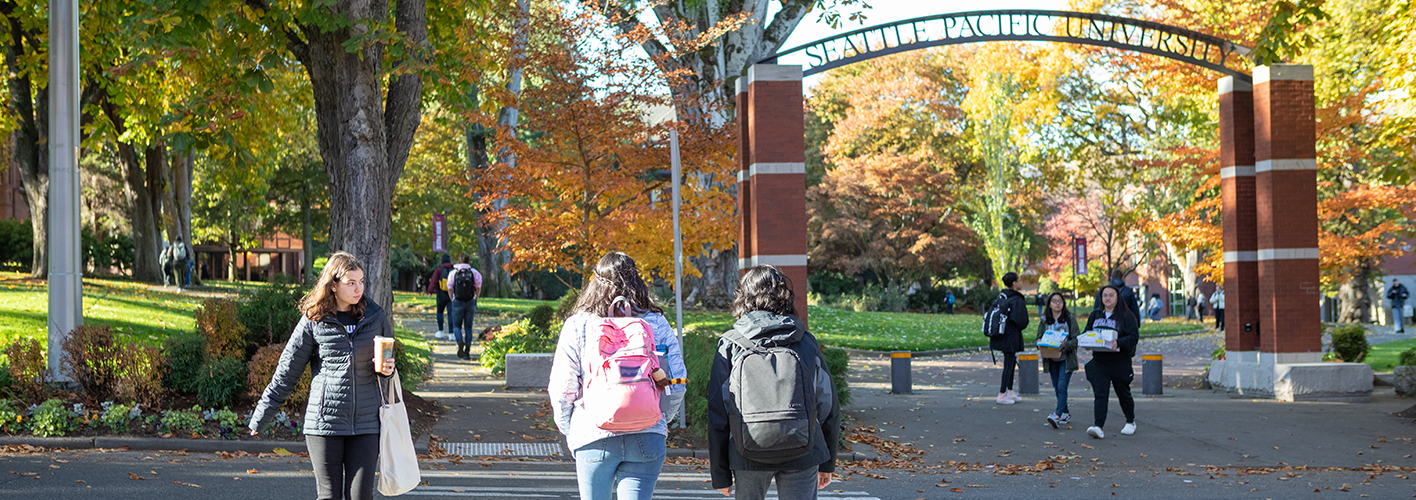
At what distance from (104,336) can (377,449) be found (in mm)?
6438

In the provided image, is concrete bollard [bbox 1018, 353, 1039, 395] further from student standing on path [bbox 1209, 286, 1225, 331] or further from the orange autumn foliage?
student standing on path [bbox 1209, 286, 1225, 331]

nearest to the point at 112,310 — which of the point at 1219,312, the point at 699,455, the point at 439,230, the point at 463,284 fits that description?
the point at 463,284

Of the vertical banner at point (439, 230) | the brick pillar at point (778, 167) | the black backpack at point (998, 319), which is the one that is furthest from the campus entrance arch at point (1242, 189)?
the vertical banner at point (439, 230)

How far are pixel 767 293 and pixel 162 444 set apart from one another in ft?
22.8

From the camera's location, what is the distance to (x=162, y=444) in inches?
364

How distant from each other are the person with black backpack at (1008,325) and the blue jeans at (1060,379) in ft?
3.36

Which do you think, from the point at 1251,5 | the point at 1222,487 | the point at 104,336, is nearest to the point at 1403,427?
the point at 1222,487

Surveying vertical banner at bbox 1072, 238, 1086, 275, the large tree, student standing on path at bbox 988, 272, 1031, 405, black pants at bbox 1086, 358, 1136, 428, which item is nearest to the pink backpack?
black pants at bbox 1086, 358, 1136, 428

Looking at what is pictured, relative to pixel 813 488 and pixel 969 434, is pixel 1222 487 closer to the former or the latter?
pixel 969 434

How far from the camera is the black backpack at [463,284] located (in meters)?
16.9

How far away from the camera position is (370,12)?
11.6 m

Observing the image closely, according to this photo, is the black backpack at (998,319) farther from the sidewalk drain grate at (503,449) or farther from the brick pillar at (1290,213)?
the sidewalk drain grate at (503,449)

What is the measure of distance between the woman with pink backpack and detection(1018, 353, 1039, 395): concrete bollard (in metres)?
10.8

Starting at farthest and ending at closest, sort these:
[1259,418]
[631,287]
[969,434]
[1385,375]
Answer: [1385,375]
[1259,418]
[969,434]
[631,287]
